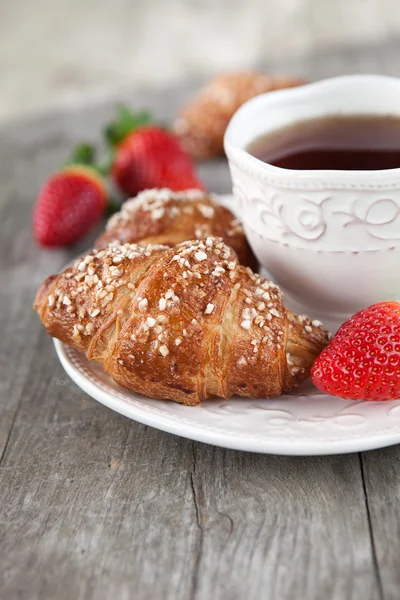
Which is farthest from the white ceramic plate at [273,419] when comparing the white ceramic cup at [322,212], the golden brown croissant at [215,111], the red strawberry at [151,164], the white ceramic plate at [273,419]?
the golden brown croissant at [215,111]

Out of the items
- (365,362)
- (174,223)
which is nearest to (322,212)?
(365,362)

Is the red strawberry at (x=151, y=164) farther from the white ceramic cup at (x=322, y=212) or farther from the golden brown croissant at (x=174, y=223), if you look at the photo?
the white ceramic cup at (x=322, y=212)

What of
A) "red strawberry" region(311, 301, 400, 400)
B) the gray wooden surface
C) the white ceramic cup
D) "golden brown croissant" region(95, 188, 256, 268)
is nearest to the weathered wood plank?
the gray wooden surface

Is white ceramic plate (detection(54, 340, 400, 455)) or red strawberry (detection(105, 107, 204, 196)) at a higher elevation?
white ceramic plate (detection(54, 340, 400, 455))

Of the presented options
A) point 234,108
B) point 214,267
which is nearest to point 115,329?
point 214,267

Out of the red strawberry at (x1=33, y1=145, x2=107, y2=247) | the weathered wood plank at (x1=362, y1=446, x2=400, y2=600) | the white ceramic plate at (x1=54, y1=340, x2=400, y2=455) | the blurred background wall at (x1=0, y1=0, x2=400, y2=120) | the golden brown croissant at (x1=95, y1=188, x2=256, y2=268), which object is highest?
the golden brown croissant at (x1=95, y1=188, x2=256, y2=268)

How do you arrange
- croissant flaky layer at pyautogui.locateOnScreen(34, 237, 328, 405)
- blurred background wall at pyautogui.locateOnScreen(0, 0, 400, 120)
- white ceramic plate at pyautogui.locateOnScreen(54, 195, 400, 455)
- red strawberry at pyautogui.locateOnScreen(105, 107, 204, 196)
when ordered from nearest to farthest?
white ceramic plate at pyautogui.locateOnScreen(54, 195, 400, 455)
croissant flaky layer at pyautogui.locateOnScreen(34, 237, 328, 405)
red strawberry at pyautogui.locateOnScreen(105, 107, 204, 196)
blurred background wall at pyautogui.locateOnScreen(0, 0, 400, 120)

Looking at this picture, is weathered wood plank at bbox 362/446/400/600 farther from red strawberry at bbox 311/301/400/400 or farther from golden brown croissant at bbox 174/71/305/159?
golden brown croissant at bbox 174/71/305/159
